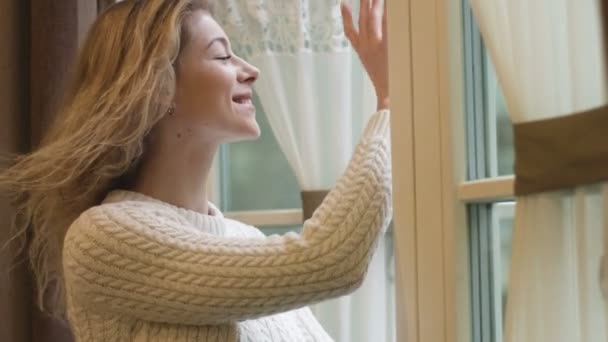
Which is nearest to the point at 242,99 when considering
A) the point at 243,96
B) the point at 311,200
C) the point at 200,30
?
the point at 243,96

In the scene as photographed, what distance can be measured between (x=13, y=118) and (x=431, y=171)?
33.4 inches

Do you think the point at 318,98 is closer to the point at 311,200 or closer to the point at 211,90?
the point at 311,200

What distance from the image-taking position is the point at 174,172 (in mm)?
1218

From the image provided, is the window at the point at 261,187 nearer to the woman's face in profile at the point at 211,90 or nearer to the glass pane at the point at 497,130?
the woman's face in profile at the point at 211,90

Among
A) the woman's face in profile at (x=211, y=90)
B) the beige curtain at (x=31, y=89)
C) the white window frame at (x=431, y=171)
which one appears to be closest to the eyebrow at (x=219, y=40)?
the woman's face in profile at (x=211, y=90)

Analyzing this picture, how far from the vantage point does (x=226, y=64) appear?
1215 millimetres

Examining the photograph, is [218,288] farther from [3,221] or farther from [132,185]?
[3,221]

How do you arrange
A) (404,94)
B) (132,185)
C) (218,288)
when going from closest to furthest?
(218,288), (404,94), (132,185)

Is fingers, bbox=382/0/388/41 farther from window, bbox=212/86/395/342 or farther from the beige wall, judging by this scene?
the beige wall

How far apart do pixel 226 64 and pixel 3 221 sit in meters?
0.60

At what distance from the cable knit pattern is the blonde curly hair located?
0.33 ft

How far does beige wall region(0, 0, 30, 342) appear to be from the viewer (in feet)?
5.15

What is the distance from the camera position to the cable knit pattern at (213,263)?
1.05 m

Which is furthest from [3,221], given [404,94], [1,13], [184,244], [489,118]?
[489,118]
